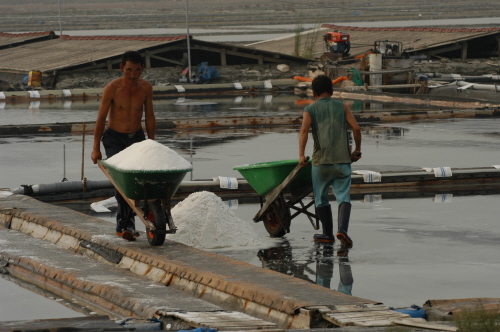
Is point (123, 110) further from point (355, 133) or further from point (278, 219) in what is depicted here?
point (355, 133)

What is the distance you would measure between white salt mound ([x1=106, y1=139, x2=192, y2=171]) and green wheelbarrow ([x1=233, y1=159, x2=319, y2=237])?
141cm

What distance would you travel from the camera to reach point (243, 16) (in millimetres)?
124500

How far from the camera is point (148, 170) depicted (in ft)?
29.6

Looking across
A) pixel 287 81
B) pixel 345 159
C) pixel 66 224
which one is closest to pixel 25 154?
pixel 66 224

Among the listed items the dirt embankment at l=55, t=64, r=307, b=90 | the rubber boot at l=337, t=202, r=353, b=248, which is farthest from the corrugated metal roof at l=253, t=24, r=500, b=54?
the rubber boot at l=337, t=202, r=353, b=248

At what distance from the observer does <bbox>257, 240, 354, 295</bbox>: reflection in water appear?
336 inches

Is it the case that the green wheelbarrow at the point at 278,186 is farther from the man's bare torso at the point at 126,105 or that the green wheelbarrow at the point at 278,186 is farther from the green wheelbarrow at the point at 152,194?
the green wheelbarrow at the point at 152,194

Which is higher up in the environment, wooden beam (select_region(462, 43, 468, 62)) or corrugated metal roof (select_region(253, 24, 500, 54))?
corrugated metal roof (select_region(253, 24, 500, 54))

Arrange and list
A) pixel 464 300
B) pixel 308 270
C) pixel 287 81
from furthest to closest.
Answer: pixel 287 81, pixel 308 270, pixel 464 300

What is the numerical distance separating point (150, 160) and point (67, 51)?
34.4m

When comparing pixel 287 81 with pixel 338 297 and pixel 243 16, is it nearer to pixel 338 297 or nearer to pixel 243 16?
pixel 338 297

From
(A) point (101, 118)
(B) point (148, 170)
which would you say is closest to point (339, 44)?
(A) point (101, 118)

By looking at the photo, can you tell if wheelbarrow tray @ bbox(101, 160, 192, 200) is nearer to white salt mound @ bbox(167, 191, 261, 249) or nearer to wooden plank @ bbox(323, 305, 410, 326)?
white salt mound @ bbox(167, 191, 261, 249)

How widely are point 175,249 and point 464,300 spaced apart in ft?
9.71
